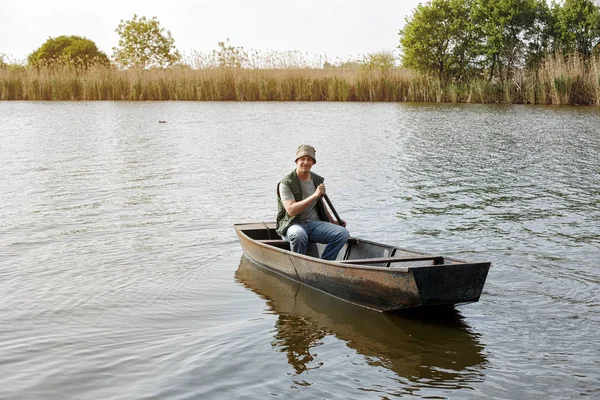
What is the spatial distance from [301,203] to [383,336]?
1.83 m

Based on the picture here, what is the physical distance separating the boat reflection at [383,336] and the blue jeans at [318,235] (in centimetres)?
47

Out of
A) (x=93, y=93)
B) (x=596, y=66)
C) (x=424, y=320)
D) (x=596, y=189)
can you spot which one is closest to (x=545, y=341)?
(x=424, y=320)

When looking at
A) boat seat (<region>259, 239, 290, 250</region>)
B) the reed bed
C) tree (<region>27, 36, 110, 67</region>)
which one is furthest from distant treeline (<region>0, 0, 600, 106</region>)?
boat seat (<region>259, 239, 290, 250</region>)

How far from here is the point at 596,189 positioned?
13016mm

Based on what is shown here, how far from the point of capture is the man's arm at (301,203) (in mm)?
7465

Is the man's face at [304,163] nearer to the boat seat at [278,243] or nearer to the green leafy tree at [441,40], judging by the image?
the boat seat at [278,243]

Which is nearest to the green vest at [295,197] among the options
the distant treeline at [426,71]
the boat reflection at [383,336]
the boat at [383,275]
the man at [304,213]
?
the man at [304,213]

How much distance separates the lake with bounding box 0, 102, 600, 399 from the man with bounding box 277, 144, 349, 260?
1.89 feet

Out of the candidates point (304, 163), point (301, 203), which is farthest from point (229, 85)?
point (301, 203)

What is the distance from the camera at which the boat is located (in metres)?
6.30

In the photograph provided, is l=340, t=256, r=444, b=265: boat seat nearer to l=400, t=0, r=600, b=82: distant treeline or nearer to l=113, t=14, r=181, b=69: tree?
l=400, t=0, r=600, b=82: distant treeline

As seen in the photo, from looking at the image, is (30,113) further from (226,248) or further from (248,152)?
(226,248)

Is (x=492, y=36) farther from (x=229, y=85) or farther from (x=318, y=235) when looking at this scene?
(x=318, y=235)

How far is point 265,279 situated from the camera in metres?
8.15
